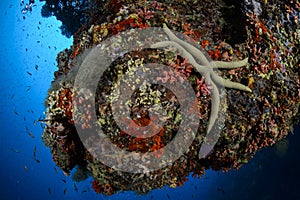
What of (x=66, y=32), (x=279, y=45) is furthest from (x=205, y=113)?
(x=66, y=32)

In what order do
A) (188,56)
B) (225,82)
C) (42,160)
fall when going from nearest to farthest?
(188,56) → (225,82) → (42,160)

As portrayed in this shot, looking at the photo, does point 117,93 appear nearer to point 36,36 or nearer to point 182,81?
point 182,81

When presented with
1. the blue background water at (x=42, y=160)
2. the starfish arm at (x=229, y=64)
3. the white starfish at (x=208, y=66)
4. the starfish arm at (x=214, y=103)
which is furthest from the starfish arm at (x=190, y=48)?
the blue background water at (x=42, y=160)

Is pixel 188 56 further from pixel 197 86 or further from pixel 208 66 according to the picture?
pixel 197 86

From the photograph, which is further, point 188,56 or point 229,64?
point 229,64

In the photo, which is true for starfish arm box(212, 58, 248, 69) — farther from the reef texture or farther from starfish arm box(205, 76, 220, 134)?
starfish arm box(205, 76, 220, 134)

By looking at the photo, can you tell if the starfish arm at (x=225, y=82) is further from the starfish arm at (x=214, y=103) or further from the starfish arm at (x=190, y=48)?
the starfish arm at (x=190, y=48)

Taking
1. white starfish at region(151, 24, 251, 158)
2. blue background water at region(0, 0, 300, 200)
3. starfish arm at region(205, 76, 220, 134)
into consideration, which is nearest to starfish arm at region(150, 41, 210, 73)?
white starfish at region(151, 24, 251, 158)

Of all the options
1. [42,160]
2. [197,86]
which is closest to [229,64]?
[197,86]
